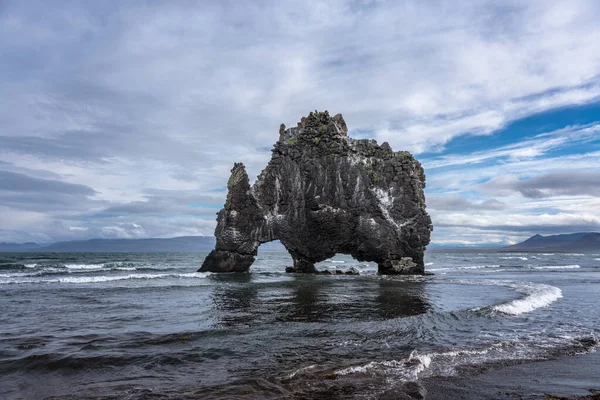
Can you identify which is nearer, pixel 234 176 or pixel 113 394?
pixel 113 394

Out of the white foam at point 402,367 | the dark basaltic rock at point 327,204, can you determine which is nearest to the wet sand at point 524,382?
the white foam at point 402,367

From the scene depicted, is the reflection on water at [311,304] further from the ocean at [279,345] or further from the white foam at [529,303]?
the white foam at [529,303]

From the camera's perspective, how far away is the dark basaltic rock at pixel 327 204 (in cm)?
4516

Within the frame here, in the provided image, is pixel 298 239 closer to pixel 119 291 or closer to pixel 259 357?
pixel 119 291

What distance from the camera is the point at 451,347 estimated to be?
12703 mm

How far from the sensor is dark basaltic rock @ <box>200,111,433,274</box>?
4516 centimetres

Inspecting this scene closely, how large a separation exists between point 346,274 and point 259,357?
36875mm

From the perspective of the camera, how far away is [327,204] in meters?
45.4

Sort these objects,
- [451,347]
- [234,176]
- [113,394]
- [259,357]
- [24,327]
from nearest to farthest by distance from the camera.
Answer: [113,394] → [259,357] → [451,347] → [24,327] → [234,176]

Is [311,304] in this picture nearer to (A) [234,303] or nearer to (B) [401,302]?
(A) [234,303]

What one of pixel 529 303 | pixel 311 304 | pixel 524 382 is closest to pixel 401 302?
pixel 311 304

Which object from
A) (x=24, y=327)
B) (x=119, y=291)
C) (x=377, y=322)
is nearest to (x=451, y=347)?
(x=377, y=322)

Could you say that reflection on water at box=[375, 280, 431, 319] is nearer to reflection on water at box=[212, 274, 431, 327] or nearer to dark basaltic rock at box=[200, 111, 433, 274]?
reflection on water at box=[212, 274, 431, 327]

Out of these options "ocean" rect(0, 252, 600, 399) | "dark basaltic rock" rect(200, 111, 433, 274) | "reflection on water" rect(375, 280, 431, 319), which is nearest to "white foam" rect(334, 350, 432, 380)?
"ocean" rect(0, 252, 600, 399)
